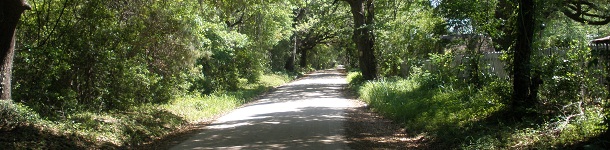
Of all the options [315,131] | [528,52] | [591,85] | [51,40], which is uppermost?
[51,40]

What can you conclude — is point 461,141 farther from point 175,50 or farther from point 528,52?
point 175,50

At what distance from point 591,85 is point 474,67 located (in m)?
4.37

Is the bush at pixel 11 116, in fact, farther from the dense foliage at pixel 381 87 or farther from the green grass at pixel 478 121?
the green grass at pixel 478 121

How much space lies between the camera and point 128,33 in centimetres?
1267

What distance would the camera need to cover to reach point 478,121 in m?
9.31

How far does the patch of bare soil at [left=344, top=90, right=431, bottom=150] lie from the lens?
9.68m

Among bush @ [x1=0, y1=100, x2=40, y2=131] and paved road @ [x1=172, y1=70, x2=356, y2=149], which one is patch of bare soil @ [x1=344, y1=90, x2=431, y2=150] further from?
bush @ [x1=0, y1=100, x2=40, y2=131]

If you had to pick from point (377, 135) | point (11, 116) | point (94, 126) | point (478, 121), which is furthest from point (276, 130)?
point (11, 116)

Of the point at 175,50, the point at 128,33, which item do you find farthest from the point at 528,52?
the point at 175,50

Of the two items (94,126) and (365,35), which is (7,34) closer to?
(94,126)

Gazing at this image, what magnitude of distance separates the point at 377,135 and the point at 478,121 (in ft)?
8.11

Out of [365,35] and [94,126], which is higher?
[365,35]

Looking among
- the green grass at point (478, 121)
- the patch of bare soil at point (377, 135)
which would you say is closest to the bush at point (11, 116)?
the patch of bare soil at point (377, 135)

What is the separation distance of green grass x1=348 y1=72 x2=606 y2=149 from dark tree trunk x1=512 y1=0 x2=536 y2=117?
0.41 m
